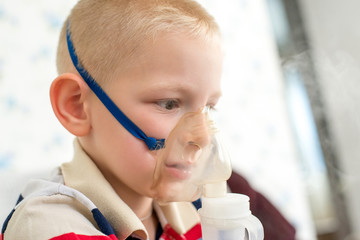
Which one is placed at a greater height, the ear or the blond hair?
the blond hair

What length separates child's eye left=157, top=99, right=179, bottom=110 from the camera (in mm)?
686

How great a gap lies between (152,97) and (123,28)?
0.49 feet

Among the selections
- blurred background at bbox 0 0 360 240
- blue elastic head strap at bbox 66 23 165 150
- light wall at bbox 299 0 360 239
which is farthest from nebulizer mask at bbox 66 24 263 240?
light wall at bbox 299 0 360 239

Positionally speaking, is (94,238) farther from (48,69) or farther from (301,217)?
(301,217)

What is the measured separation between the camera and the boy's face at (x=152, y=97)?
0.67 m

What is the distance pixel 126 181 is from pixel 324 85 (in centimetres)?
202

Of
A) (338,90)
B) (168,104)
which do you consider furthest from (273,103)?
(168,104)

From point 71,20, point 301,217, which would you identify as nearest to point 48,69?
point 71,20

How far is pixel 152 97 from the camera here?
2.21ft

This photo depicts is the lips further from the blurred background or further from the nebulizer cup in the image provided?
the blurred background

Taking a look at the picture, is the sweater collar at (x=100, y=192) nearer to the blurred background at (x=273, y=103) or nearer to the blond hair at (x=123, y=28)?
the blond hair at (x=123, y=28)

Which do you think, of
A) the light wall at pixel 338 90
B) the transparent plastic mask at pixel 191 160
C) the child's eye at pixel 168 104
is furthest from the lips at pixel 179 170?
the light wall at pixel 338 90

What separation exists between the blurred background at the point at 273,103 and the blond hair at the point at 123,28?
49cm

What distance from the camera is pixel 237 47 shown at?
1.97 meters
